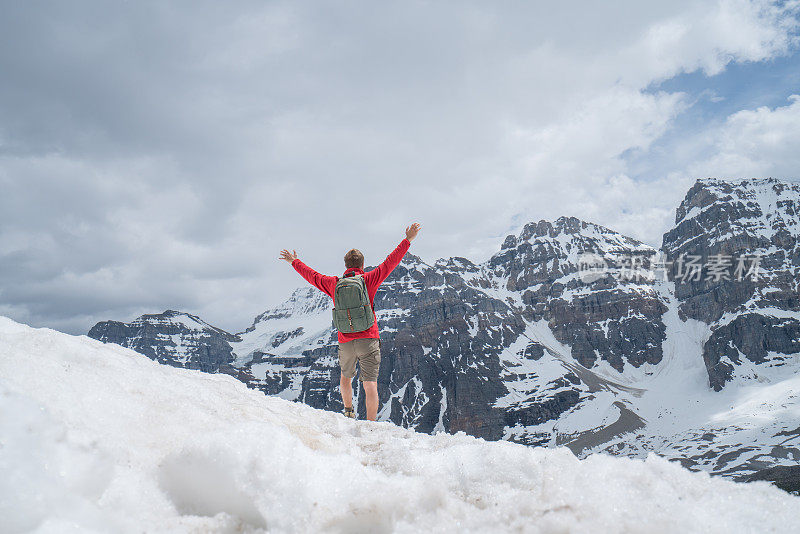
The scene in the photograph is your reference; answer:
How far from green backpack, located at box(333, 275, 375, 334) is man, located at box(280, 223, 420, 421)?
24mm

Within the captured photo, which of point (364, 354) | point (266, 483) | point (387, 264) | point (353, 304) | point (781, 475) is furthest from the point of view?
point (781, 475)

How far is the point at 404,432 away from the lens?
21.1 feet

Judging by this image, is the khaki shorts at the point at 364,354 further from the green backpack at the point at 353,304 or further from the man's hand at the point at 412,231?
the man's hand at the point at 412,231

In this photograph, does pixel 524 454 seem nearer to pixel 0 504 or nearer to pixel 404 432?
pixel 404 432

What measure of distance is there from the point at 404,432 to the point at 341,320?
112 inches

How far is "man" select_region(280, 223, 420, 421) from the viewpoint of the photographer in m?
8.74

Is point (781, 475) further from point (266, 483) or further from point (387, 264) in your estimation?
point (266, 483)

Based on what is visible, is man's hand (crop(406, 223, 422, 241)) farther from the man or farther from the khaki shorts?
the khaki shorts

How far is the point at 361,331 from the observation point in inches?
336

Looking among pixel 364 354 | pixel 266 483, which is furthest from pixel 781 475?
pixel 266 483

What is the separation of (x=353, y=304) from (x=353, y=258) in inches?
41.1

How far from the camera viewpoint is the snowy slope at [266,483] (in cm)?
268

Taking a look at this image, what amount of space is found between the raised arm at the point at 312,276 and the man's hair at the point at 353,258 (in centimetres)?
42

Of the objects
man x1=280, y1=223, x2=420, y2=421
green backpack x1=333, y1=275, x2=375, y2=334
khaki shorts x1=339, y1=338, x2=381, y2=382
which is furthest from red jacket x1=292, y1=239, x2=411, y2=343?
green backpack x1=333, y1=275, x2=375, y2=334
